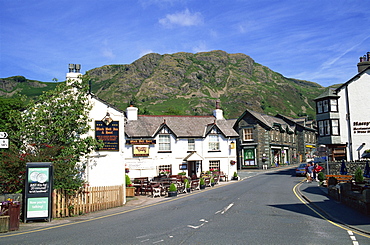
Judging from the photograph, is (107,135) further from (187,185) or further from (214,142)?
(214,142)

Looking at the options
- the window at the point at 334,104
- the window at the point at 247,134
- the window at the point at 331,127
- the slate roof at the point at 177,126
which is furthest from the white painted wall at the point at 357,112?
the window at the point at 247,134

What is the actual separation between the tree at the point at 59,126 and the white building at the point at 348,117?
3001cm

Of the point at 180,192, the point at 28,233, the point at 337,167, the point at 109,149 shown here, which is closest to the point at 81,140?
the point at 109,149

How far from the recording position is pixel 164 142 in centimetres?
3575

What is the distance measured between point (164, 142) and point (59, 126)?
17.9 meters

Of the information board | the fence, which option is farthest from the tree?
the information board

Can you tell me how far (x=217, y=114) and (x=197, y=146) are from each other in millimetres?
6023

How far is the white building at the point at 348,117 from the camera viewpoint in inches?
1485

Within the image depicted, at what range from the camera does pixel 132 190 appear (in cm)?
2306

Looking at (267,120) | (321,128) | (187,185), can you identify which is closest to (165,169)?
(187,185)

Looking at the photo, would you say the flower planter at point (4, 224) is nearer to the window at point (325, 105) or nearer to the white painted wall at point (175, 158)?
the white painted wall at point (175, 158)

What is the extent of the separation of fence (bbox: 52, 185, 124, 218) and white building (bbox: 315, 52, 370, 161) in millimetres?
29261

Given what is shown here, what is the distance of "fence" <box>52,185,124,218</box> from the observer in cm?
1517

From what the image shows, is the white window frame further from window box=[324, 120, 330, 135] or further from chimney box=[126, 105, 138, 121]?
window box=[324, 120, 330, 135]
